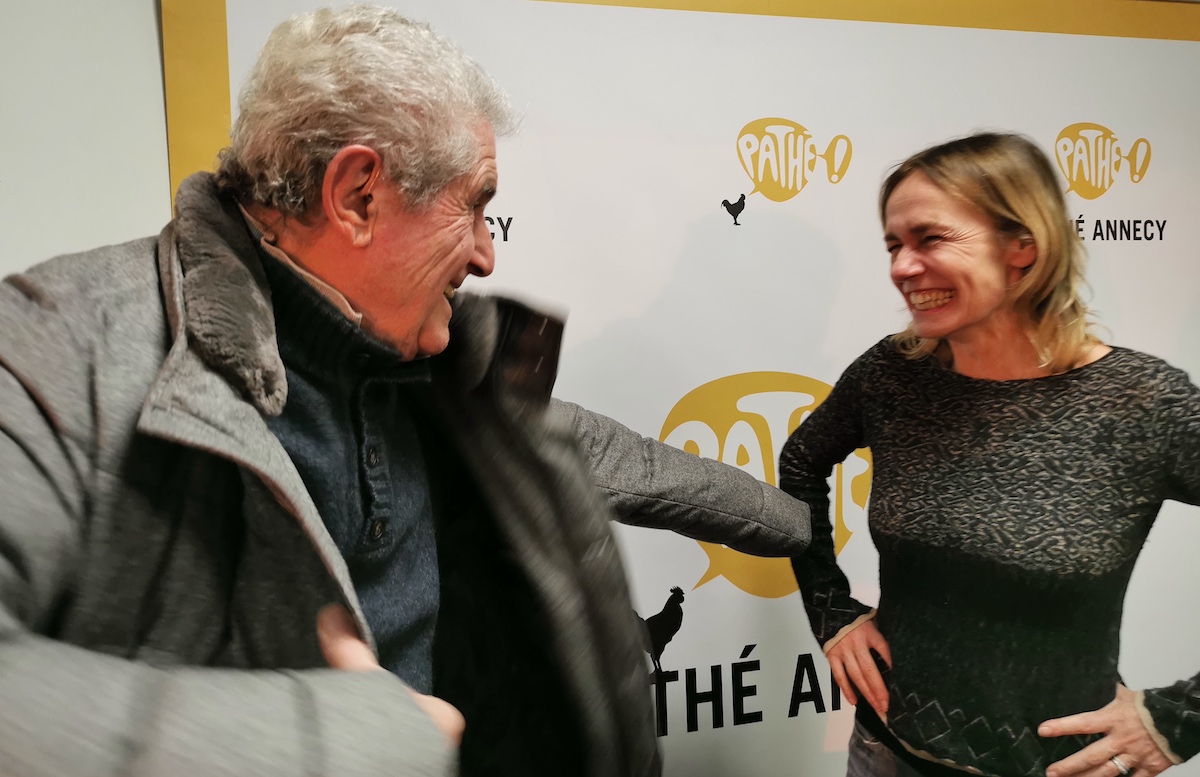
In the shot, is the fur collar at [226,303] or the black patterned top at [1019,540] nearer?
the fur collar at [226,303]

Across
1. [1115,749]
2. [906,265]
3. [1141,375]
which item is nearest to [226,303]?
[906,265]

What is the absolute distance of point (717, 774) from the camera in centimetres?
159

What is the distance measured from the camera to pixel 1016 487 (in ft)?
3.67

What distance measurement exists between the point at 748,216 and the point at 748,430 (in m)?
0.43

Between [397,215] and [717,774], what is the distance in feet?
4.34

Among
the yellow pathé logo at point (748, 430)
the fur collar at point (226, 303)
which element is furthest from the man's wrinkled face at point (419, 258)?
the yellow pathé logo at point (748, 430)

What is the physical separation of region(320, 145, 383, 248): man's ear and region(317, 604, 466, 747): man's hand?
38 centimetres

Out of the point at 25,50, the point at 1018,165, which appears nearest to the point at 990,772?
the point at 1018,165

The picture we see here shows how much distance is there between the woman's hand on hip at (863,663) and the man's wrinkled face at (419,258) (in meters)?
0.88

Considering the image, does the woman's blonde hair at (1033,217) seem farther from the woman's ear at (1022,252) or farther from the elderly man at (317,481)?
the elderly man at (317,481)

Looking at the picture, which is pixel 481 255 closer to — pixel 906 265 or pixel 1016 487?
pixel 906 265

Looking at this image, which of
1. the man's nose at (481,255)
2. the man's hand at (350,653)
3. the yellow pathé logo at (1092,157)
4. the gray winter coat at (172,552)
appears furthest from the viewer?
the yellow pathé logo at (1092,157)

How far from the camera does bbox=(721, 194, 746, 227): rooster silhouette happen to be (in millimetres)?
1491

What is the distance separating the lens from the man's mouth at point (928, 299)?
3.79 ft
